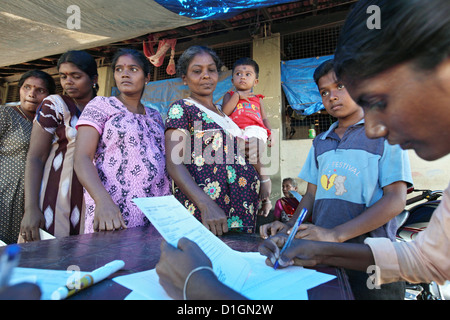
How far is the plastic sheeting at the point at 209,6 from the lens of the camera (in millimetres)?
3465

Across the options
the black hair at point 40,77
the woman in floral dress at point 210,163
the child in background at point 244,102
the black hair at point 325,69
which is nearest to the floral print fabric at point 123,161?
the woman in floral dress at point 210,163

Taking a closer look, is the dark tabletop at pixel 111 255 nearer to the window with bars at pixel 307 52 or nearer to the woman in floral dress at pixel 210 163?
the woman in floral dress at pixel 210 163

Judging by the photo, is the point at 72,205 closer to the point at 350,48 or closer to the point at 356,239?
the point at 356,239

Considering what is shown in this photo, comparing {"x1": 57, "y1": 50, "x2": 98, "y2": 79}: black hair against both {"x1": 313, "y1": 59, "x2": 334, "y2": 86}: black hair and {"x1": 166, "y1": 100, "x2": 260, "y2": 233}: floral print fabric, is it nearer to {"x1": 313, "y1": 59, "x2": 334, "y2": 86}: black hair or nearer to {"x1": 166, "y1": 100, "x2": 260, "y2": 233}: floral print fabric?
{"x1": 166, "y1": 100, "x2": 260, "y2": 233}: floral print fabric

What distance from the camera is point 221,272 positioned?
75 centimetres

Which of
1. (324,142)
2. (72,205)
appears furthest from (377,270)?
(72,205)

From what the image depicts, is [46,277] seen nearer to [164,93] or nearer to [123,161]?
[123,161]

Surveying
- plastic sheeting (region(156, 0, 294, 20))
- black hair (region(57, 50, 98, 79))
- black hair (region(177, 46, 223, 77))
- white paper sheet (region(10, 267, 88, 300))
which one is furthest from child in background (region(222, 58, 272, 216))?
white paper sheet (region(10, 267, 88, 300))

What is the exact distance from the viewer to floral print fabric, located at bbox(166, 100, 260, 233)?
1604mm

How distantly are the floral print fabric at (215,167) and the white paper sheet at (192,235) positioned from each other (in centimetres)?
68

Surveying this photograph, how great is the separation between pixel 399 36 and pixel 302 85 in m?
4.85

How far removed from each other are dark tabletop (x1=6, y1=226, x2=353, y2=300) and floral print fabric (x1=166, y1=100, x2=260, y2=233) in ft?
0.83

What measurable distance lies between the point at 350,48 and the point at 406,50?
5.8 inches
